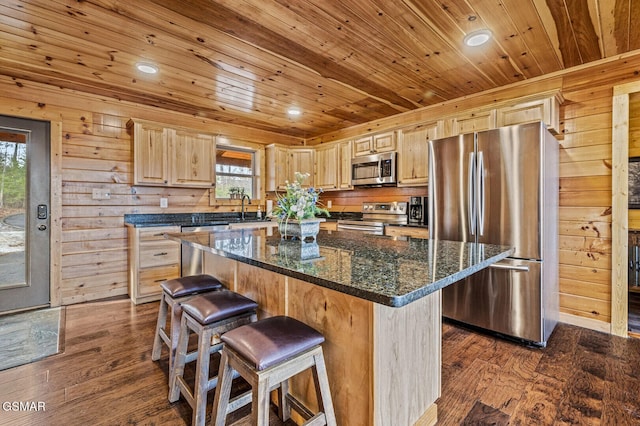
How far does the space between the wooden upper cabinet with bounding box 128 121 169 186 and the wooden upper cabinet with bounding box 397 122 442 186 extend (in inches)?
118

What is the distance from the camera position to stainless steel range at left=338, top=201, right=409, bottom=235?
3916 mm

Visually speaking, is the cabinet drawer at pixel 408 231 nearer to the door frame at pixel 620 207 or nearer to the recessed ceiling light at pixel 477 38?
the door frame at pixel 620 207

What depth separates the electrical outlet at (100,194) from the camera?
353cm

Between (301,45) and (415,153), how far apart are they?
78.2 inches

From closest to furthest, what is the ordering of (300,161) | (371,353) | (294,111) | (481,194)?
(371,353) → (481,194) → (294,111) → (300,161)

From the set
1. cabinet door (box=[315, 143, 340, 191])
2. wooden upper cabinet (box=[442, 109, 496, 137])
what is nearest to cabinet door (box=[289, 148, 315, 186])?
cabinet door (box=[315, 143, 340, 191])

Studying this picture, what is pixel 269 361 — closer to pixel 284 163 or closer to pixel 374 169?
pixel 374 169

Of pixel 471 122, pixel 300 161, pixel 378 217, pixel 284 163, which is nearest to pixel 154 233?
pixel 284 163

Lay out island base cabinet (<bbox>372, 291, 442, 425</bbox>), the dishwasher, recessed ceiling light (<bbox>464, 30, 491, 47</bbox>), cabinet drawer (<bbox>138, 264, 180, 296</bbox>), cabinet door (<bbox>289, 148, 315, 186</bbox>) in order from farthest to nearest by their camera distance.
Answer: cabinet door (<bbox>289, 148, 315, 186</bbox>), the dishwasher, cabinet drawer (<bbox>138, 264, 180, 296</bbox>), recessed ceiling light (<bbox>464, 30, 491, 47</bbox>), island base cabinet (<bbox>372, 291, 442, 425</bbox>)

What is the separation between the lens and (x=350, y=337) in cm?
129

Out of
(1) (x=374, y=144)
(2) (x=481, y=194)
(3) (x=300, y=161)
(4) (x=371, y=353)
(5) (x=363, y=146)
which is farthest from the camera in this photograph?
(3) (x=300, y=161)

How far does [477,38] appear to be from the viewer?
231cm

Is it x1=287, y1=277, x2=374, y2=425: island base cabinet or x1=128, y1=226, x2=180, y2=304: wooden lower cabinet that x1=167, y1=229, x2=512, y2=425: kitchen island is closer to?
x1=287, y1=277, x2=374, y2=425: island base cabinet

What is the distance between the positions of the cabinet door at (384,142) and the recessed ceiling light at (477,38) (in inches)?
65.1
